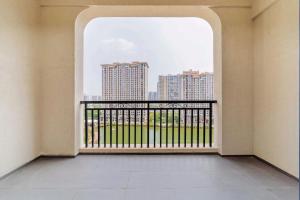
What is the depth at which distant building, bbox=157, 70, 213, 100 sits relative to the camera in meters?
4.91

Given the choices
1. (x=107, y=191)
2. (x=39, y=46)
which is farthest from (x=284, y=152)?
→ (x=39, y=46)

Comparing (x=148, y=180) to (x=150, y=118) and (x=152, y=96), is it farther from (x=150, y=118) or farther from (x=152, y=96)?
(x=152, y=96)

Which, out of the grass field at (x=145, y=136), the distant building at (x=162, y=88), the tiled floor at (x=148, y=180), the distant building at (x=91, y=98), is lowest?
the tiled floor at (x=148, y=180)

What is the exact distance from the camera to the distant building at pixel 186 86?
4.91 metres

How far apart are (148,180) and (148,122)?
1675mm

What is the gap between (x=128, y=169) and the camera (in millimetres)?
3715

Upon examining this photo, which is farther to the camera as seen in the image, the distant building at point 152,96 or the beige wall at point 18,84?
the distant building at point 152,96

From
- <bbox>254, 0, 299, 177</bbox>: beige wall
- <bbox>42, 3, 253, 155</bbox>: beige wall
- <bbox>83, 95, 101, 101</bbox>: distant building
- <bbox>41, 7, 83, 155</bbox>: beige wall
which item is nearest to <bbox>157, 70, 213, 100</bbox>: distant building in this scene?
<bbox>42, 3, 253, 155</bbox>: beige wall

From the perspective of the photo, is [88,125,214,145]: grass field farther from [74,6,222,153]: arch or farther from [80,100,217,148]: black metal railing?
[74,6,222,153]: arch

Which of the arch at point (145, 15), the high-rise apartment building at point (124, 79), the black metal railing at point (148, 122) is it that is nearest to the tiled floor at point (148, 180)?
the black metal railing at point (148, 122)

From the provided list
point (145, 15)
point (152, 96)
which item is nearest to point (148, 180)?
point (152, 96)

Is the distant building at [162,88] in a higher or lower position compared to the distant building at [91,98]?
higher

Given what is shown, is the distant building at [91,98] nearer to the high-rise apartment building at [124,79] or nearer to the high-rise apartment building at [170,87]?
the high-rise apartment building at [124,79]

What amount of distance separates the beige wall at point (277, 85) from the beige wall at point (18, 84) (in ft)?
11.7
